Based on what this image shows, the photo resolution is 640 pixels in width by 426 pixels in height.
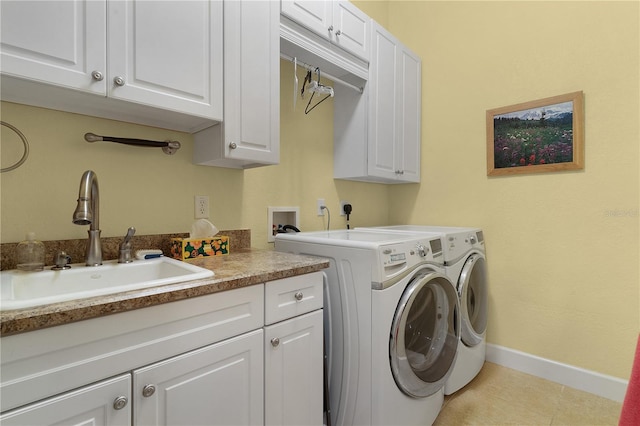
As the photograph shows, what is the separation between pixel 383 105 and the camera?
227 centimetres

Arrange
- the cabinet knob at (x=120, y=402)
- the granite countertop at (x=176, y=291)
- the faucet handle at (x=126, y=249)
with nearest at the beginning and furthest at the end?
the granite countertop at (x=176, y=291), the cabinet knob at (x=120, y=402), the faucet handle at (x=126, y=249)

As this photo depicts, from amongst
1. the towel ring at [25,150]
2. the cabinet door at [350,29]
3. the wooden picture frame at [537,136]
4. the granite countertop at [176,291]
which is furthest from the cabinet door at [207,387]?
the wooden picture frame at [537,136]

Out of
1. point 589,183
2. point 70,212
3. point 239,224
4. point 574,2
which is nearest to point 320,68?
point 239,224

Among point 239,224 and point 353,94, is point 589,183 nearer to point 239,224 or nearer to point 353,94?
point 353,94

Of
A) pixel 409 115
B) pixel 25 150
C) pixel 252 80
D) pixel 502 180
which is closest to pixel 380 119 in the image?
pixel 409 115

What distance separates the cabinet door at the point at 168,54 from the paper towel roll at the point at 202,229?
0.53 m

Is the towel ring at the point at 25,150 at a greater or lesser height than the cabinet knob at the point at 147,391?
greater

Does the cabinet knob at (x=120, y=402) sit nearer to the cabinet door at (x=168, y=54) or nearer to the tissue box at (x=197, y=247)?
the tissue box at (x=197, y=247)

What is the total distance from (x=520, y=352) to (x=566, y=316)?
15.7 inches

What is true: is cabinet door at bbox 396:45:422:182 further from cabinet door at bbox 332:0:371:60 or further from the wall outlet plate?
the wall outlet plate

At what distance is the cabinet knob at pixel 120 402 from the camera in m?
0.81

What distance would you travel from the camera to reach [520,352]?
2.21 meters

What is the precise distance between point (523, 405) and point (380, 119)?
6.46 ft

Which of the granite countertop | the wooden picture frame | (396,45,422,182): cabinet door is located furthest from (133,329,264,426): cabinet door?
the wooden picture frame
